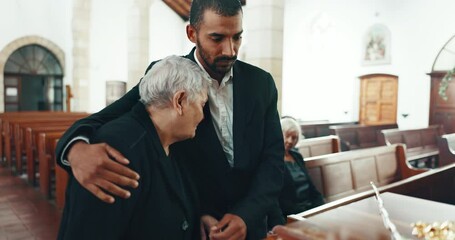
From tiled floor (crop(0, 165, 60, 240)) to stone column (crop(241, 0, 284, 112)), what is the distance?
3291 mm

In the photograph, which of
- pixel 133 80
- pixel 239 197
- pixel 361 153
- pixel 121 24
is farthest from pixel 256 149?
pixel 121 24

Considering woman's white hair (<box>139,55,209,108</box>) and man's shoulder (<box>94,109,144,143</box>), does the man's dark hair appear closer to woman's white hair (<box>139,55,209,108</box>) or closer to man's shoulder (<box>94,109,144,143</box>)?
woman's white hair (<box>139,55,209,108</box>)

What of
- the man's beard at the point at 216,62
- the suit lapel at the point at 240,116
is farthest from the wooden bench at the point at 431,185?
the man's beard at the point at 216,62

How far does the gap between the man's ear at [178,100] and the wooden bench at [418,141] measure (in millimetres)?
5383

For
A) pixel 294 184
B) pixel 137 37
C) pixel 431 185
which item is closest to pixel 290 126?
pixel 294 184

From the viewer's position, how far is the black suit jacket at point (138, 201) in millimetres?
1059

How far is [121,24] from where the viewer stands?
14516mm

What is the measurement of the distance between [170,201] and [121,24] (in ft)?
46.8

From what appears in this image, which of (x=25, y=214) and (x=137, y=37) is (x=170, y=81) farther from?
(x=137, y=37)

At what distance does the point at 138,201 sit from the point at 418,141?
271 inches

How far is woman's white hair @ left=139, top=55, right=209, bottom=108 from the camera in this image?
46.4 inches

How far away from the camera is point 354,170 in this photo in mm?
3686

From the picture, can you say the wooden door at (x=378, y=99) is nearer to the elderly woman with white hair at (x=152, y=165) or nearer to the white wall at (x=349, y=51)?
the white wall at (x=349, y=51)

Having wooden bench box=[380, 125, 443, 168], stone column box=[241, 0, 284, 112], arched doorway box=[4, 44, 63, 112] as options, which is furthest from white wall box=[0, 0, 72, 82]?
wooden bench box=[380, 125, 443, 168]
